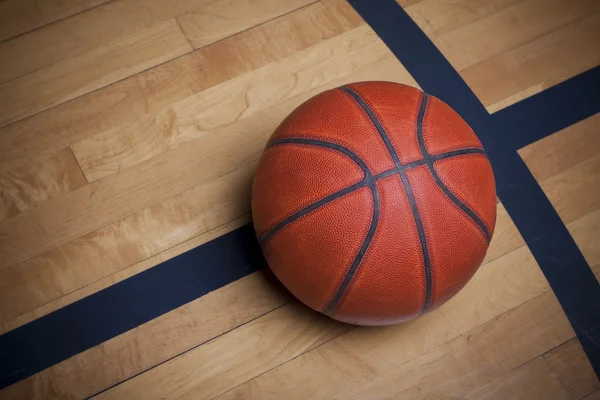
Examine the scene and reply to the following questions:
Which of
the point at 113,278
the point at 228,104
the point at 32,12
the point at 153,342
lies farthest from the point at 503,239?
the point at 32,12

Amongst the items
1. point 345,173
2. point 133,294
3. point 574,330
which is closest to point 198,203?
point 133,294

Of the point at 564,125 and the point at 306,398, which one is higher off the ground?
the point at 564,125

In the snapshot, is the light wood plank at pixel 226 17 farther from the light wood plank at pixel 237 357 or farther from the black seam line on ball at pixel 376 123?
the light wood plank at pixel 237 357

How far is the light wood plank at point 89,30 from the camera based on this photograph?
225 centimetres

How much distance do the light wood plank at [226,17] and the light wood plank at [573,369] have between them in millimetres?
1589

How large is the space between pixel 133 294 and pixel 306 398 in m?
0.63

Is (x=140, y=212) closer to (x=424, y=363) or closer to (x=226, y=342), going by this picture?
(x=226, y=342)

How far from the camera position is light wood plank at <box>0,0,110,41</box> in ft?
7.57

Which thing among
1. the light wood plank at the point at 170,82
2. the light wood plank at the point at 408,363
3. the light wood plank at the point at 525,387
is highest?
the light wood plank at the point at 170,82

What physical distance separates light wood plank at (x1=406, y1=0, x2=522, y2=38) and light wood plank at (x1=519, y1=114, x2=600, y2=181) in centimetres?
59

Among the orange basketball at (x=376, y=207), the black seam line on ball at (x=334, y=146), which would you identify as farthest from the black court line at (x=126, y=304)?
the black seam line on ball at (x=334, y=146)

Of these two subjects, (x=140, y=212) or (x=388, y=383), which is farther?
(x=140, y=212)

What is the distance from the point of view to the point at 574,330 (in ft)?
6.31

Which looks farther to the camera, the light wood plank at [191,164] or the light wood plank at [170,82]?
the light wood plank at [170,82]
